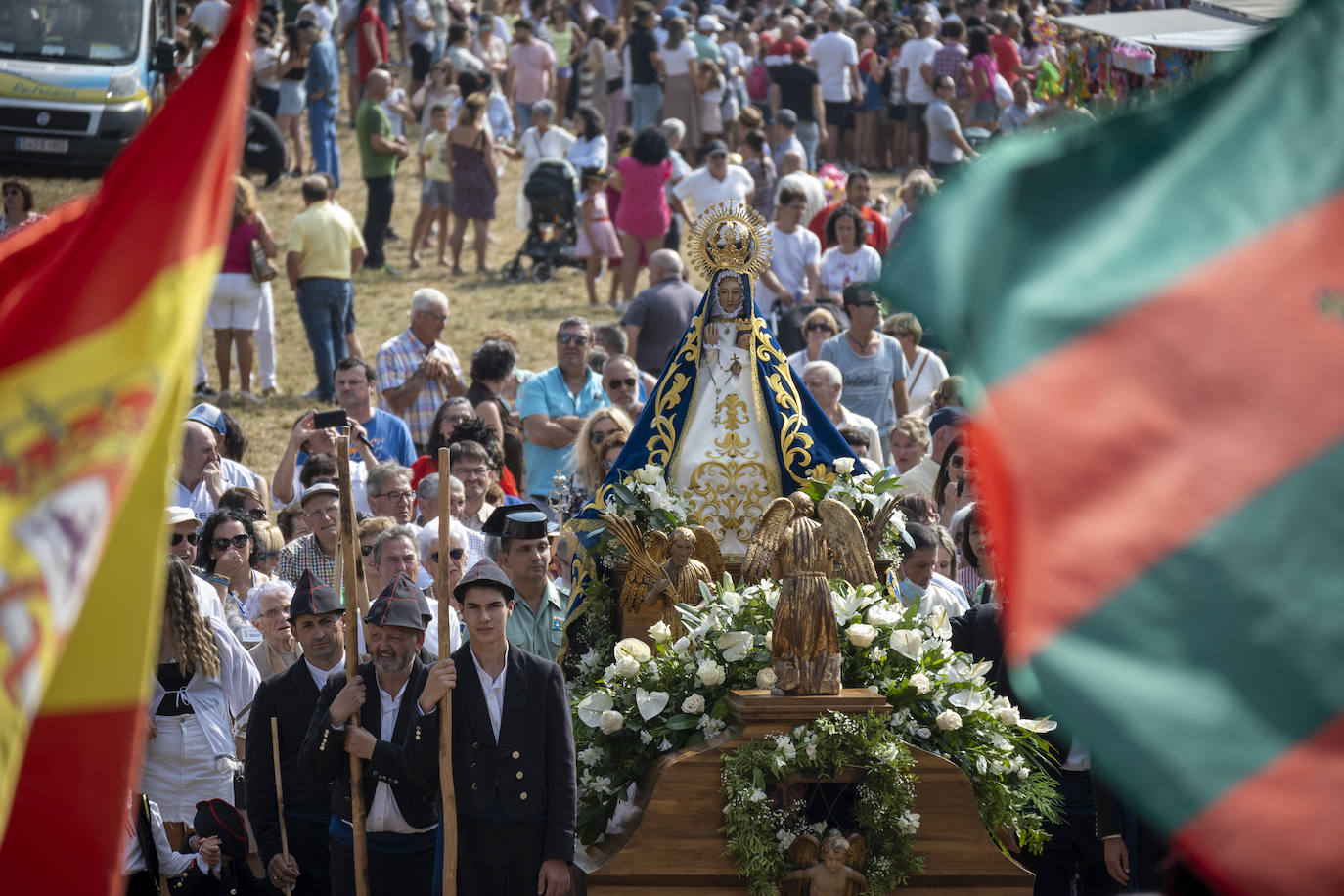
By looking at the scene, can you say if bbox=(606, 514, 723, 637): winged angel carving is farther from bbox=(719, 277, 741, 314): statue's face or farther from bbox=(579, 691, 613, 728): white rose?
bbox=(719, 277, 741, 314): statue's face

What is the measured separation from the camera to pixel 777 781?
584 cm

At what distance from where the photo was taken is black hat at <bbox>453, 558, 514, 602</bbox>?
6.61 meters

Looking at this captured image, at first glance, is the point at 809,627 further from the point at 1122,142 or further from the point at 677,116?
the point at 677,116

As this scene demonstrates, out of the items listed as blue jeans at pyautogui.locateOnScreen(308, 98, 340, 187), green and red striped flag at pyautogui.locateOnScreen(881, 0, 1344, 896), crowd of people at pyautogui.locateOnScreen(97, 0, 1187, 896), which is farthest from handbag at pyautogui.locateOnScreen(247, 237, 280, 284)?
green and red striped flag at pyautogui.locateOnScreen(881, 0, 1344, 896)

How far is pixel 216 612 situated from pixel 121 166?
508 cm

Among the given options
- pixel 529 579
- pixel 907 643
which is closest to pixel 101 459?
pixel 907 643

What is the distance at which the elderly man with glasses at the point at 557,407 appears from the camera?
35.7 ft

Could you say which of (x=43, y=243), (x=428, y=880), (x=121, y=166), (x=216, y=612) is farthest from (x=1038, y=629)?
(x=216, y=612)

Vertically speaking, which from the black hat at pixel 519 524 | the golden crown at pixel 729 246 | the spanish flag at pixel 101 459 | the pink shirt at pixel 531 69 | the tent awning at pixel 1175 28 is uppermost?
the tent awning at pixel 1175 28

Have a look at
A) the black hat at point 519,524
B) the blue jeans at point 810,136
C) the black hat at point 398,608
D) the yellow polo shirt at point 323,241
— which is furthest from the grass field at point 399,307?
the black hat at point 398,608

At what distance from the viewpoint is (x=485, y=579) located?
660 centimetres

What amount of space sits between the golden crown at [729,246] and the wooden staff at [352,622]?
193 centimetres

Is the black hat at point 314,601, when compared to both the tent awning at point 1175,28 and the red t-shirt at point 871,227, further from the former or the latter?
the red t-shirt at point 871,227

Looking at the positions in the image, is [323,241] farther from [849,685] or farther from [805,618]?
[805,618]
